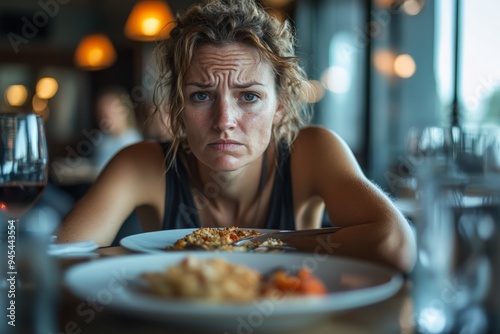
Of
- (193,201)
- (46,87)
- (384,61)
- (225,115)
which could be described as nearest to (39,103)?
(46,87)

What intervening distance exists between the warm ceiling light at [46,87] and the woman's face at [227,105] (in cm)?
1001

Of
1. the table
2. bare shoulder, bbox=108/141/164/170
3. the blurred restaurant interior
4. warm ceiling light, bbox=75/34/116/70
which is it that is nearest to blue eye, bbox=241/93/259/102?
bare shoulder, bbox=108/141/164/170

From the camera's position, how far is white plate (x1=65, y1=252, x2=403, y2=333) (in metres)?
0.64

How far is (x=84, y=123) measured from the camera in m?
11.5

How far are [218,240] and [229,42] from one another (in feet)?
2.32

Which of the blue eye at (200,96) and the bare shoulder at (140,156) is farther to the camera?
the bare shoulder at (140,156)

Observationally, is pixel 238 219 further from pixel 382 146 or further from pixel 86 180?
pixel 86 180

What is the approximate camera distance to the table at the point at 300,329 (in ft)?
2.35

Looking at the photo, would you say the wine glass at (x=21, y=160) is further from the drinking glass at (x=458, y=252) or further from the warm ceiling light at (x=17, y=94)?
the warm ceiling light at (x=17, y=94)

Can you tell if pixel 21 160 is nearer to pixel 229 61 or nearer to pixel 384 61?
pixel 229 61

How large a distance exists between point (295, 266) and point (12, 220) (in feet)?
1.81

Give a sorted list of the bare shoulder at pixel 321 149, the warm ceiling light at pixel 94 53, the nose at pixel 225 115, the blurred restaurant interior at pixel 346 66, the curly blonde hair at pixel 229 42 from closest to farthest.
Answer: the nose at pixel 225 115
the curly blonde hair at pixel 229 42
the bare shoulder at pixel 321 149
the blurred restaurant interior at pixel 346 66
the warm ceiling light at pixel 94 53

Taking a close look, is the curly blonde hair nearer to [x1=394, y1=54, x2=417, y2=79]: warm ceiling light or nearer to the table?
the table

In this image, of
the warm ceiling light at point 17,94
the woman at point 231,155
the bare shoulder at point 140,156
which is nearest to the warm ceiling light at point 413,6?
the woman at point 231,155
